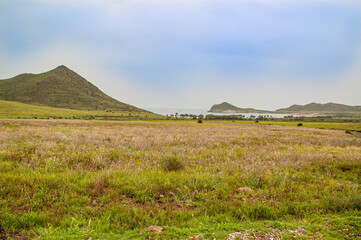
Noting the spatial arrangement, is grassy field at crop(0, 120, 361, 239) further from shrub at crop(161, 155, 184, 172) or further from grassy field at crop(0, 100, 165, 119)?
grassy field at crop(0, 100, 165, 119)

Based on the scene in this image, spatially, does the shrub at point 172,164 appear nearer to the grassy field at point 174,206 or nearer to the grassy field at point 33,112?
the grassy field at point 174,206

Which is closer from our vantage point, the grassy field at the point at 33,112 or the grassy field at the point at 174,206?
the grassy field at the point at 174,206

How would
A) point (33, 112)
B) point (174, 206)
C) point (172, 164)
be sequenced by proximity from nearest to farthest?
point (174, 206) → point (172, 164) → point (33, 112)

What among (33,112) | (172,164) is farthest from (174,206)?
(33,112)

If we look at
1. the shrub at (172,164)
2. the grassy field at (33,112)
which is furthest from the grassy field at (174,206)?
the grassy field at (33,112)

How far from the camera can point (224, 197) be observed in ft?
14.6

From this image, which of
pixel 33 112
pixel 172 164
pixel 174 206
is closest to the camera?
pixel 174 206

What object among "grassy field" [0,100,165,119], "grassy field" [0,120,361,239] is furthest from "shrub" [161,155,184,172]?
"grassy field" [0,100,165,119]

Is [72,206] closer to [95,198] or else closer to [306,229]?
[95,198]

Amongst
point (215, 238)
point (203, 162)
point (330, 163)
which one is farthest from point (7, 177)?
point (330, 163)

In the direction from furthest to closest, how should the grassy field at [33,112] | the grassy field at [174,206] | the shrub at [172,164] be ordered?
1. the grassy field at [33,112]
2. the shrub at [172,164]
3. the grassy field at [174,206]

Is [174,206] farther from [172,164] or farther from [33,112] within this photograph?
[33,112]

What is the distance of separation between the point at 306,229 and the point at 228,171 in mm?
3463

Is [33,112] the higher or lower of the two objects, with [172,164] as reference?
higher
